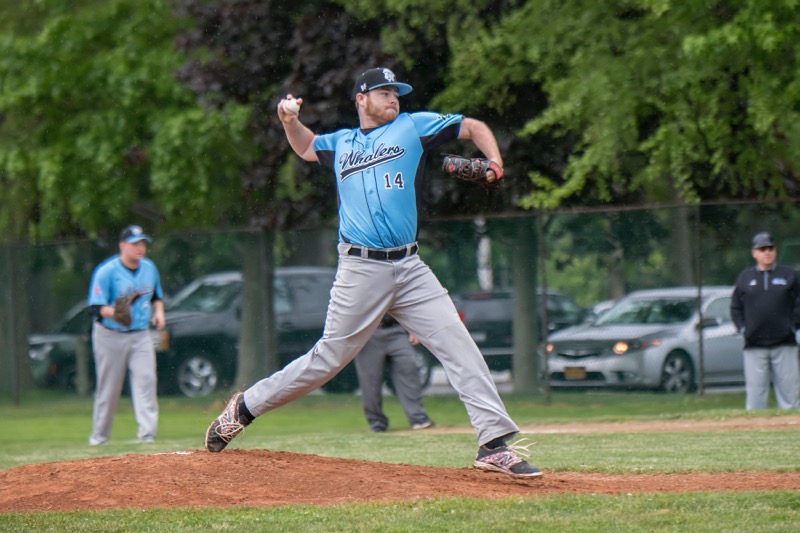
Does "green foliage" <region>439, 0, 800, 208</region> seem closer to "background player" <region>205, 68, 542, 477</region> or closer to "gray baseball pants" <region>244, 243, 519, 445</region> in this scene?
"background player" <region>205, 68, 542, 477</region>

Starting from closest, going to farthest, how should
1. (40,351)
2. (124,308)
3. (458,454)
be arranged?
(458,454) → (124,308) → (40,351)

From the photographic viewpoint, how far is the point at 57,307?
61.5ft

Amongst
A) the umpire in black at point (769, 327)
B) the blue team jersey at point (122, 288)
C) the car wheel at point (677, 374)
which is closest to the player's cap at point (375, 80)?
the blue team jersey at point (122, 288)

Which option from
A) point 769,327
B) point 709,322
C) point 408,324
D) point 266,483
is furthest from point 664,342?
point 266,483

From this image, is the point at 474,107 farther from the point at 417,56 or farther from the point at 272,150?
the point at 272,150

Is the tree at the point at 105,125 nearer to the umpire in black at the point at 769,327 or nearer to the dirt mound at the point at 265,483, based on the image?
the umpire in black at the point at 769,327

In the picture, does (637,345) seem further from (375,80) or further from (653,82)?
(375,80)

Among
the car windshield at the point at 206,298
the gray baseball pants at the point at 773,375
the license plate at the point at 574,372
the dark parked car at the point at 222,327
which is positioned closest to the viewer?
the gray baseball pants at the point at 773,375

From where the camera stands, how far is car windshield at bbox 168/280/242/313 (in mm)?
17781

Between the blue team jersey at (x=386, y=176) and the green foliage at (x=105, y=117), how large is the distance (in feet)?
38.7

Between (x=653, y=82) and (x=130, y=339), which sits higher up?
(x=653, y=82)

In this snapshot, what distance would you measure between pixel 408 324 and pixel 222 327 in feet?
36.3

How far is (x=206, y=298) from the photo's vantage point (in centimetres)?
1784

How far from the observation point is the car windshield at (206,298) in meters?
17.8
